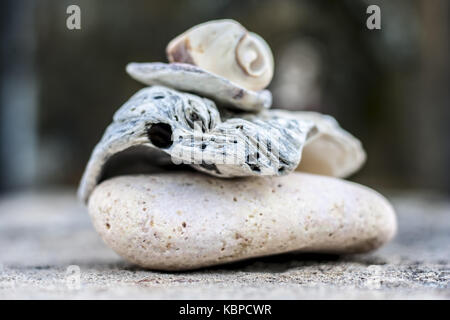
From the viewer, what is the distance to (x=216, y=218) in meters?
1.68

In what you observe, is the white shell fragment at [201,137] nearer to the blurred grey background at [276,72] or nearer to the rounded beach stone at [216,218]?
the rounded beach stone at [216,218]

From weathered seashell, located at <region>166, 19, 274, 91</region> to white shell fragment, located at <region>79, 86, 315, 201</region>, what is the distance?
0.71ft

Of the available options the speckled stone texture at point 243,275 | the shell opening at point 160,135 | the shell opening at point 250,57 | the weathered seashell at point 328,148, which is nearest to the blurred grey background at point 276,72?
the speckled stone texture at point 243,275

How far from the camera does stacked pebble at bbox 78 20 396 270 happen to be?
1.66 meters

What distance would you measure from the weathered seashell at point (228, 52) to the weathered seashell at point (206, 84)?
108 mm

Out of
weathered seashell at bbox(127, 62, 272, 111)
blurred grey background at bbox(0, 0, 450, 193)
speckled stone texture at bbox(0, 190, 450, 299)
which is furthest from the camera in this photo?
blurred grey background at bbox(0, 0, 450, 193)

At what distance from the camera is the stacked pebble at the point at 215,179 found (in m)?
1.66

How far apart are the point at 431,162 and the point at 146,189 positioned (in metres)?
5.33

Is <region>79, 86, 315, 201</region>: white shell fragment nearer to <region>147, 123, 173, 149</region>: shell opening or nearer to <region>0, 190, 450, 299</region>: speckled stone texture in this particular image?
<region>147, 123, 173, 149</region>: shell opening

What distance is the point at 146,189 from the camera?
5.77 feet

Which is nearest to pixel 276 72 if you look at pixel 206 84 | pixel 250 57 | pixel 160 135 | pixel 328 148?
pixel 328 148

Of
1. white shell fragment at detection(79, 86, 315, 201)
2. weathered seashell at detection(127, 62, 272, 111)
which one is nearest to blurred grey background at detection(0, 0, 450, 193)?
weathered seashell at detection(127, 62, 272, 111)

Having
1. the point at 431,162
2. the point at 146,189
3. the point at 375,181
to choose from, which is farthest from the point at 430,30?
the point at 146,189

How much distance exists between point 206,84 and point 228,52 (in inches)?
8.0
